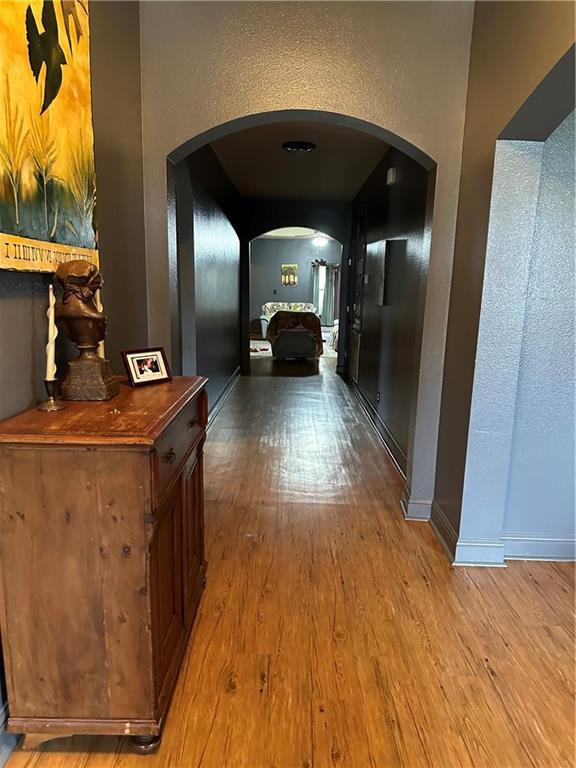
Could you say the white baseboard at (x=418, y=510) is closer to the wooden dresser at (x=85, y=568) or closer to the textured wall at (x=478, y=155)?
the textured wall at (x=478, y=155)

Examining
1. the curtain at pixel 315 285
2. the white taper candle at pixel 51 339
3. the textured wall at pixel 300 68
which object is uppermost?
the textured wall at pixel 300 68

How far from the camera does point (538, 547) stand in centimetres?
238

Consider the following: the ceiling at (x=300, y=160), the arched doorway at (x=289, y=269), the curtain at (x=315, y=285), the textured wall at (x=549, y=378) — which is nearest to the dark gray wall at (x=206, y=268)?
the ceiling at (x=300, y=160)

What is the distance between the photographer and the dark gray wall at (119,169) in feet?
6.20

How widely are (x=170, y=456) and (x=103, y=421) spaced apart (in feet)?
0.72

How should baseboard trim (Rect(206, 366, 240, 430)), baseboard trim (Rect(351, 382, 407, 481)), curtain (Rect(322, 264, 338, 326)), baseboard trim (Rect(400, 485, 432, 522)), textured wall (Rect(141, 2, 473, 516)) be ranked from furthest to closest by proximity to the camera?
curtain (Rect(322, 264, 338, 326)) → baseboard trim (Rect(206, 366, 240, 430)) → baseboard trim (Rect(351, 382, 407, 481)) → baseboard trim (Rect(400, 485, 432, 522)) → textured wall (Rect(141, 2, 473, 516))

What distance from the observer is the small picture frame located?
165 centimetres

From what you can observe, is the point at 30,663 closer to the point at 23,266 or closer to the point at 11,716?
the point at 11,716

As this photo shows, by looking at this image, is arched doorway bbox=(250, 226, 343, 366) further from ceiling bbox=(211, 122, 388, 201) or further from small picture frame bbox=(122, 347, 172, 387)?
small picture frame bbox=(122, 347, 172, 387)

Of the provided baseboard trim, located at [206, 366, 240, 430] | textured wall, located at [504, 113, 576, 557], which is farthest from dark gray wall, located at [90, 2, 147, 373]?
baseboard trim, located at [206, 366, 240, 430]

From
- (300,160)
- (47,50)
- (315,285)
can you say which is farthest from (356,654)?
(315,285)

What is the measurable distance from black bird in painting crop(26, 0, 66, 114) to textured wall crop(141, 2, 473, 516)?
0.94m

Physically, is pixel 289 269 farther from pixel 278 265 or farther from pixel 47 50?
pixel 47 50

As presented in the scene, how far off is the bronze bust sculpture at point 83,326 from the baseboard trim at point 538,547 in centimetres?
205
